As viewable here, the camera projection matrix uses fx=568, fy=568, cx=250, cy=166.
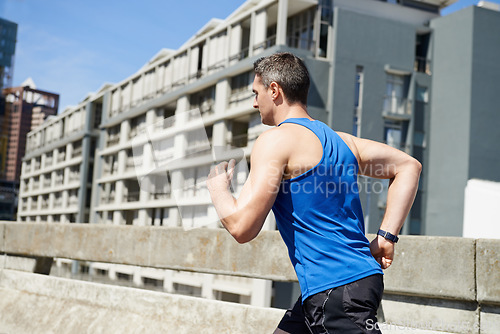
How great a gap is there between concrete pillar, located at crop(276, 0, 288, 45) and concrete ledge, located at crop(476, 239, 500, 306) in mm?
38448

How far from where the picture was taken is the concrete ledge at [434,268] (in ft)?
11.1

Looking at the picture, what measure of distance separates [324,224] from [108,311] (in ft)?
10.3

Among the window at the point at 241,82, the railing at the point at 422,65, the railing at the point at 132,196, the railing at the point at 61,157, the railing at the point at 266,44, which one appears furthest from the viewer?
the railing at the point at 61,157

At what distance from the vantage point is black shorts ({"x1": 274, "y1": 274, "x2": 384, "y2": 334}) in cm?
210

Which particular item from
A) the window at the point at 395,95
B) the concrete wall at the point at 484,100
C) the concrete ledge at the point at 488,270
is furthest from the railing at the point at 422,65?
the concrete ledge at the point at 488,270

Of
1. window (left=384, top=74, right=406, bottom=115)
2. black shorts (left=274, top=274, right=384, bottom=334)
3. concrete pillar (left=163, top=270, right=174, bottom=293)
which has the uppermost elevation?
window (left=384, top=74, right=406, bottom=115)

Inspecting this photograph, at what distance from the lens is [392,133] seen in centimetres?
4206

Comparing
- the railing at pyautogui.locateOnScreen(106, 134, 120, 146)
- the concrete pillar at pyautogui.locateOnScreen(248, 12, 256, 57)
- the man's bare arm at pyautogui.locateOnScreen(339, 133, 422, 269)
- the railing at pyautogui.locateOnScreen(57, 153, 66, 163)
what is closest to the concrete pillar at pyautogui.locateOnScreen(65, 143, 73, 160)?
the railing at pyautogui.locateOnScreen(57, 153, 66, 163)

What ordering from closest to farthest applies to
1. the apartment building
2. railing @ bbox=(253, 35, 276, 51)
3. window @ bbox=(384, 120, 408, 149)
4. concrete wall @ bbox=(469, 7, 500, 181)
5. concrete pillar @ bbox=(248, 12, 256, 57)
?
the apartment building
concrete wall @ bbox=(469, 7, 500, 181)
window @ bbox=(384, 120, 408, 149)
railing @ bbox=(253, 35, 276, 51)
concrete pillar @ bbox=(248, 12, 256, 57)

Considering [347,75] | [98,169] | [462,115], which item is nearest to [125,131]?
[98,169]

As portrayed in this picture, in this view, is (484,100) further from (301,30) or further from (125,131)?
(125,131)

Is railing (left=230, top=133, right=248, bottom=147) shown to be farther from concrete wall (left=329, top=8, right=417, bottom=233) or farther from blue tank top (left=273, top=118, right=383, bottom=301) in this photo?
blue tank top (left=273, top=118, right=383, bottom=301)

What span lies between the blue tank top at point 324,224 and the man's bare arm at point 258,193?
0.33ft

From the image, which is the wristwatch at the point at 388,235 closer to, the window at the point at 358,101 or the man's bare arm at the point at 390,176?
the man's bare arm at the point at 390,176
